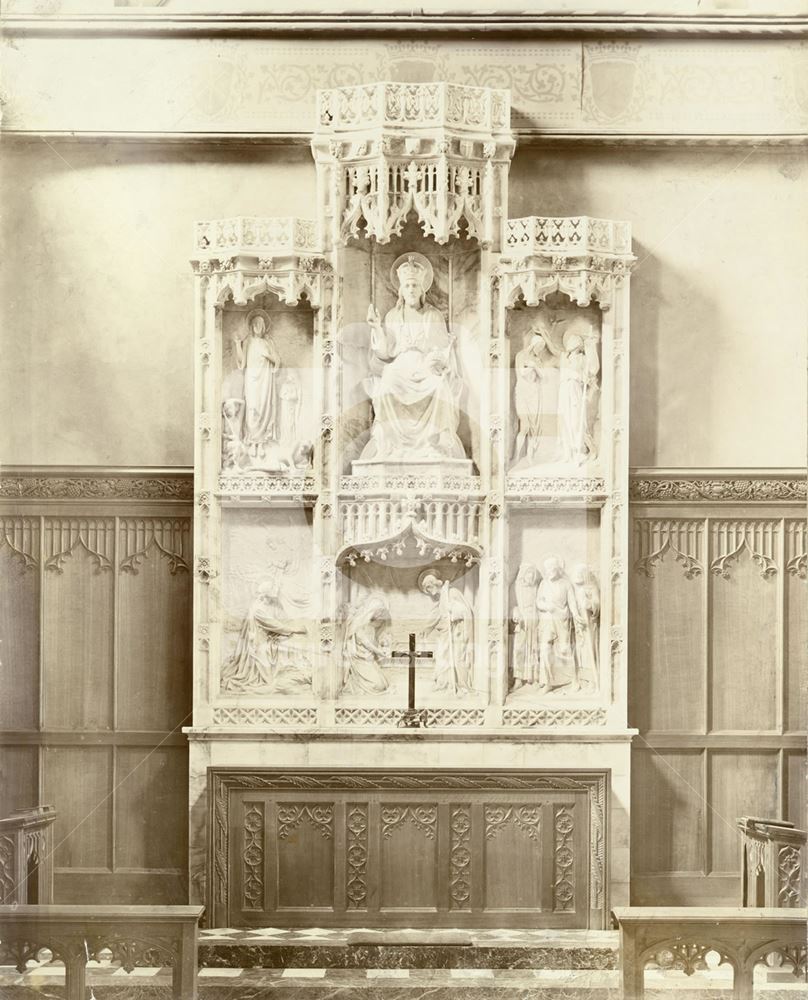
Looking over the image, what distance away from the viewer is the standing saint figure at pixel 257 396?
5242mm

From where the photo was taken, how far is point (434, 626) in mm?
5242

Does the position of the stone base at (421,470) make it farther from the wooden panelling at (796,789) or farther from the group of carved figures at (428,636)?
the wooden panelling at (796,789)

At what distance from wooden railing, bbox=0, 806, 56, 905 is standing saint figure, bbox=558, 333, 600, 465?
2598mm

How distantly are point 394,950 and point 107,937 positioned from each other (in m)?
1.14

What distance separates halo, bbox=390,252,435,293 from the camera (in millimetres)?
5277

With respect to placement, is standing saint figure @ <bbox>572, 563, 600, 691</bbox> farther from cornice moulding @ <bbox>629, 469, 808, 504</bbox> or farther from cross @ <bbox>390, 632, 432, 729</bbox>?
cross @ <bbox>390, 632, 432, 729</bbox>

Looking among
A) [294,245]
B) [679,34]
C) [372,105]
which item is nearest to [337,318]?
[294,245]

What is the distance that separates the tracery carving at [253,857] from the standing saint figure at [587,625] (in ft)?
4.79

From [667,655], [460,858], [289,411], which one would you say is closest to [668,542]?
[667,655]

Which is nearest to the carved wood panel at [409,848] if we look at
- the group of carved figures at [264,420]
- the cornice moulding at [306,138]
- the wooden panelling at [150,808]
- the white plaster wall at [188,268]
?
the wooden panelling at [150,808]

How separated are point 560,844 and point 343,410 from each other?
6.56 feet

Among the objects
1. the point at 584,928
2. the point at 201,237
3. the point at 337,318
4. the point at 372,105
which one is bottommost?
the point at 584,928

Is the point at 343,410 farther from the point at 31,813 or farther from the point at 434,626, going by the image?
the point at 31,813

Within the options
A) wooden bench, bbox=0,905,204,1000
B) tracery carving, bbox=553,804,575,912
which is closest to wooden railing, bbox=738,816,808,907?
tracery carving, bbox=553,804,575,912
